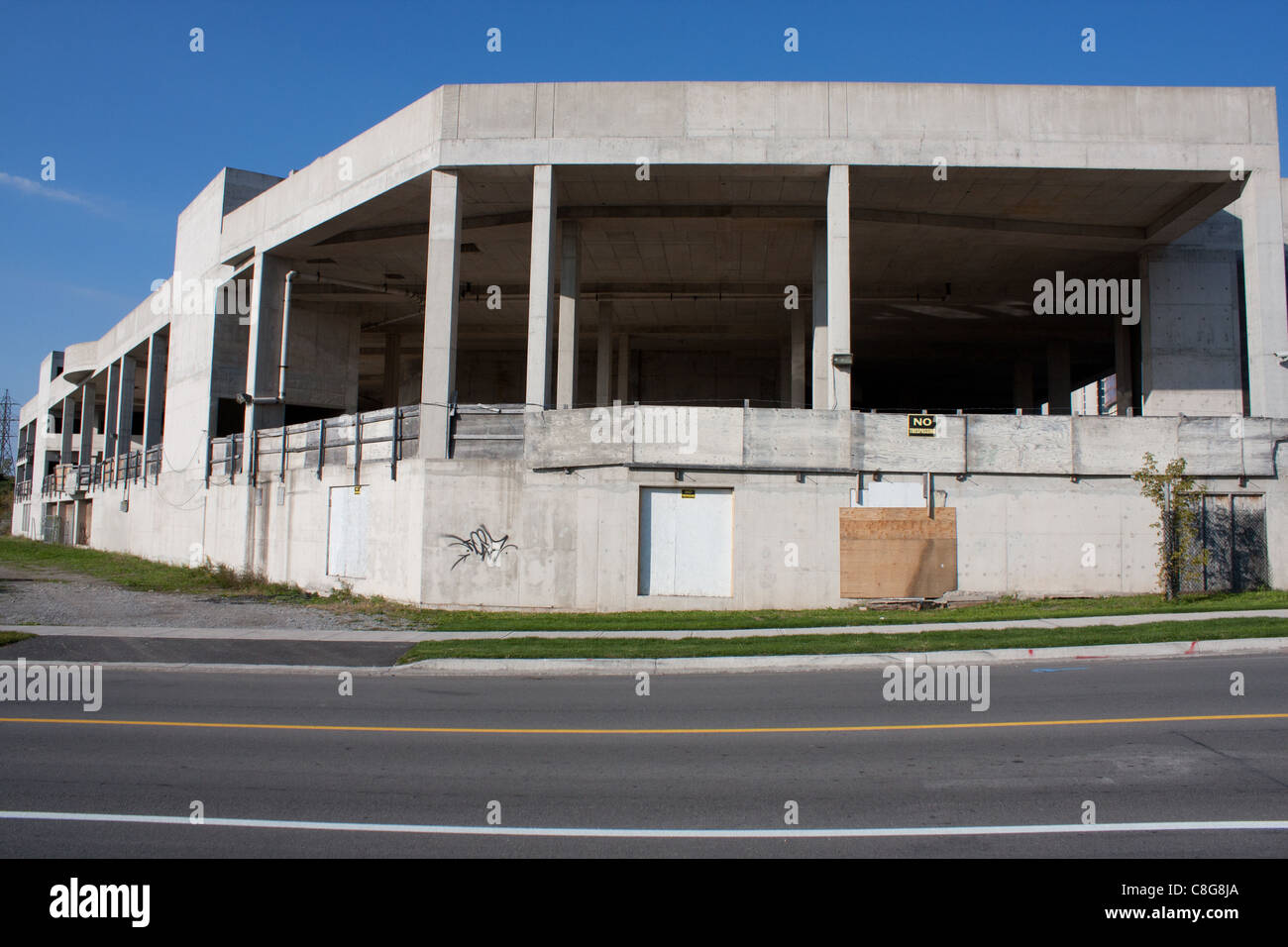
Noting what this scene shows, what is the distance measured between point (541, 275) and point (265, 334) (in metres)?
13.3

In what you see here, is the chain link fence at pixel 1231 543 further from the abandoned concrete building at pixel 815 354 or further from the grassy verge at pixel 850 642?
the grassy verge at pixel 850 642

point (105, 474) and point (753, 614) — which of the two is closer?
point (753, 614)

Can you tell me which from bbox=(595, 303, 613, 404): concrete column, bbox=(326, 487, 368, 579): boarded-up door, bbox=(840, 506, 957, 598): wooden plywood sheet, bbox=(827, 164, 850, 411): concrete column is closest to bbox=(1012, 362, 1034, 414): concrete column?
bbox=(595, 303, 613, 404): concrete column

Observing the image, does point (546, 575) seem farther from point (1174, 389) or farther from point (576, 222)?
point (1174, 389)

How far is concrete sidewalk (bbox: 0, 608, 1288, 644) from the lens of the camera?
14758 millimetres

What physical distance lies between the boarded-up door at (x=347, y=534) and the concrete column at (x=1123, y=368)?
2465 cm

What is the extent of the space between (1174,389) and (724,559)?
50.0ft

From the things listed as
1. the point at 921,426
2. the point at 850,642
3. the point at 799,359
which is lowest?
the point at 850,642

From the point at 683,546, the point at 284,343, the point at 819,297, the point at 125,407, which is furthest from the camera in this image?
the point at 125,407

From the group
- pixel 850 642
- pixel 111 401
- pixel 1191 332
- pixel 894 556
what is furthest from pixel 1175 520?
pixel 111 401

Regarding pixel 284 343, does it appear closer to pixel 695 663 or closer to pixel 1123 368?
pixel 695 663

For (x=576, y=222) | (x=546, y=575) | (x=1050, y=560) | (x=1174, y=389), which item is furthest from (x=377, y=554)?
(x=1174, y=389)

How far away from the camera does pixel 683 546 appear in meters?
18.6
